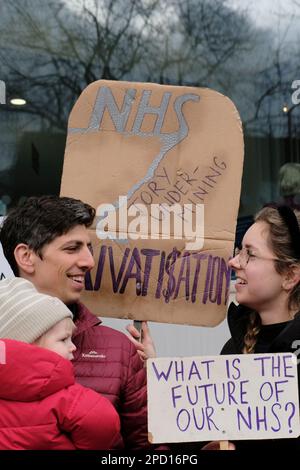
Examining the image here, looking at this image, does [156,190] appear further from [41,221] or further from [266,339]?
[266,339]

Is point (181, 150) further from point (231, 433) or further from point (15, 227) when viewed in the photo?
Result: point (231, 433)

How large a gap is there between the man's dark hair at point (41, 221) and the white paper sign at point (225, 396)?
50 cm

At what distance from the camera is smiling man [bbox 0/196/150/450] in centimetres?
230

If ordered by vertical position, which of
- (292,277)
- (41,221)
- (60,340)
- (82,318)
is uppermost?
(41,221)

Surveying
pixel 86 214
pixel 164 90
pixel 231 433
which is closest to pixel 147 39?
pixel 164 90

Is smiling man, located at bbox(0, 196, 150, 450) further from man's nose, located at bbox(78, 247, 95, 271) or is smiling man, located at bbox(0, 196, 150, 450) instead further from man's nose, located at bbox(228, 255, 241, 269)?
man's nose, located at bbox(228, 255, 241, 269)

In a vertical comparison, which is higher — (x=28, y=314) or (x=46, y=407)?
(x=28, y=314)

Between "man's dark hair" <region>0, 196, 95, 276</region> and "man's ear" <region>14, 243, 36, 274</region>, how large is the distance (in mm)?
14

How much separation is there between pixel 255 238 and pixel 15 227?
0.72 metres

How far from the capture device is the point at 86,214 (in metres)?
2.38

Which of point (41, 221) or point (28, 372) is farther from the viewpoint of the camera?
point (41, 221)

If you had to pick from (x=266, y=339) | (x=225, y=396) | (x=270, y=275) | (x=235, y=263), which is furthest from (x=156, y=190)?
(x=225, y=396)

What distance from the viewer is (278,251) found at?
239 cm

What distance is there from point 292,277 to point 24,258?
80 cm
